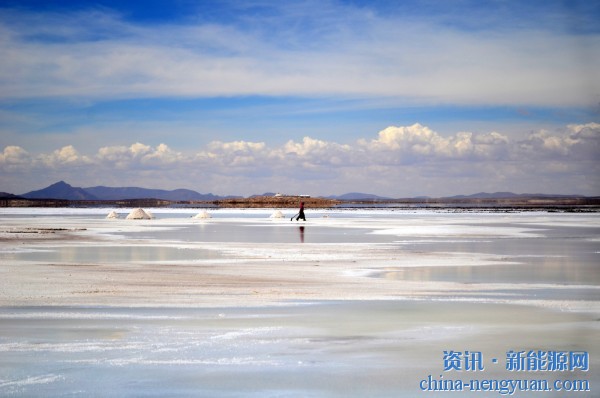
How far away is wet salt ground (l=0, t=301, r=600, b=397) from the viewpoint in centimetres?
629

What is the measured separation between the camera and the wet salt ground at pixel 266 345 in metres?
6.29

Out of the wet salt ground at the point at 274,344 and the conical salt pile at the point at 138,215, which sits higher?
the conical salt pile at the point at 138,215

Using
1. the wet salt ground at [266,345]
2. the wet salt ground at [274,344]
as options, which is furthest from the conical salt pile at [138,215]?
the wet salt ground at [266,345]

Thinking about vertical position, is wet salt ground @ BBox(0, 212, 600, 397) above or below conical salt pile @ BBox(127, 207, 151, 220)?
below

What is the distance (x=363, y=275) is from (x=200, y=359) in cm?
801

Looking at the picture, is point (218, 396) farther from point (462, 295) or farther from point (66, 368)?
point (462, 295)

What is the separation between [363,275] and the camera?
14.8 m

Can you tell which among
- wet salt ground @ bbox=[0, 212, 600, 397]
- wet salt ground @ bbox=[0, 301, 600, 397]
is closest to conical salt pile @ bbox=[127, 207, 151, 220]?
wet salt ground @ bbox=[0, 212, 600, 397]

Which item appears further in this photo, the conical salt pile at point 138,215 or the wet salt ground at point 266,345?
the conical salt pile at point 138,215

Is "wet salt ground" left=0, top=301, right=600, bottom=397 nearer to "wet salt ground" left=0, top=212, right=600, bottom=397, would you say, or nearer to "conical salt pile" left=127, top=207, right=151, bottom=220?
"wet salt ground" left=0, top=212, right=600, bottom=397

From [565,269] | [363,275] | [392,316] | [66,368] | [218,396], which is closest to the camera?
[218,396]

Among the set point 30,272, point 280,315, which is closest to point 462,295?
point 280,315

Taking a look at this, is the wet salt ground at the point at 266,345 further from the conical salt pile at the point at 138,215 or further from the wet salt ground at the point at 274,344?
the conical salt pile at the point at 138,215

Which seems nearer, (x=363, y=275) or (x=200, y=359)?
(x=200, y=359)
